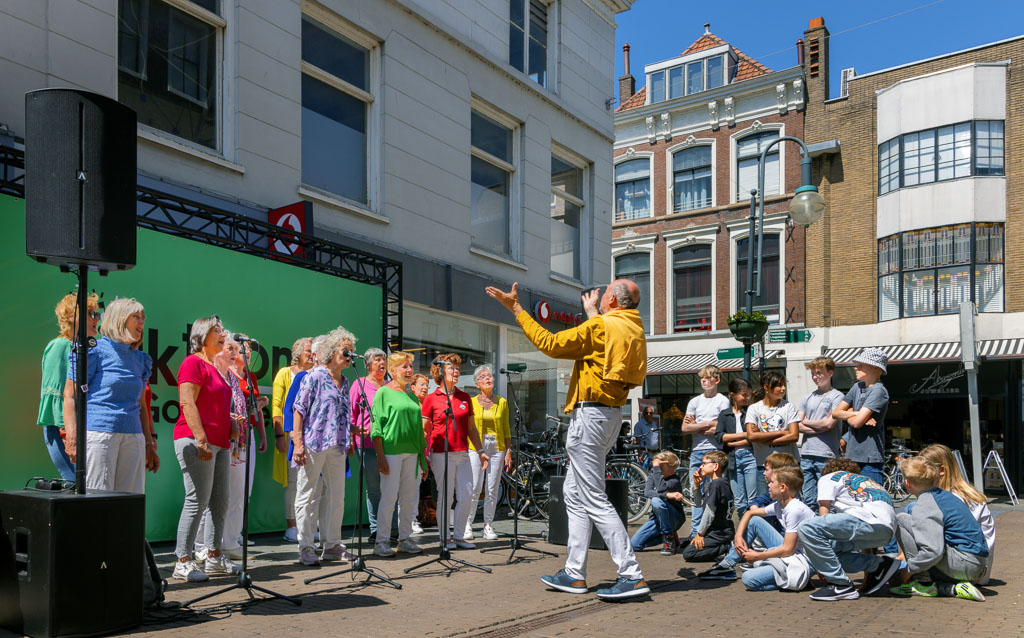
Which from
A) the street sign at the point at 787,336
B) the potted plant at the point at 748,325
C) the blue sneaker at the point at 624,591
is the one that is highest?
the potted plant at the point at 748,325

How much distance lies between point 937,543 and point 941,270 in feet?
59.2

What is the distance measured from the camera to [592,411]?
19.3 feet

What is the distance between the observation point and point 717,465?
26.2 ft

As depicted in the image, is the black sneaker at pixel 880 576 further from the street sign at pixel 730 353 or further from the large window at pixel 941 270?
the large window at pixel 941 270

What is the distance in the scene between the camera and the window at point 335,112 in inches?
422

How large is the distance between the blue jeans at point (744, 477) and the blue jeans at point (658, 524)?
62cm

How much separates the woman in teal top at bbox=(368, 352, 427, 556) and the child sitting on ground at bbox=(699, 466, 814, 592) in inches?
104

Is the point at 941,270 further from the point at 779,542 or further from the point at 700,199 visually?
the point at 779,542

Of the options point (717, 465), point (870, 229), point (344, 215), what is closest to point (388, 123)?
point (344, 215)

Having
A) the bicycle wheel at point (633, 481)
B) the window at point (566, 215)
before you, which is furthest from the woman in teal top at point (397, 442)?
the window at point (566, 215)

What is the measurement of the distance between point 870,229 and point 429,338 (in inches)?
622

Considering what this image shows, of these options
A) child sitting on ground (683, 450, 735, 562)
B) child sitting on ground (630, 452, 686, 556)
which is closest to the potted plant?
child sitting on ground (630, 452, 686, 556)

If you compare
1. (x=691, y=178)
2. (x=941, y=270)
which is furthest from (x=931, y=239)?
(x=691, y=178)

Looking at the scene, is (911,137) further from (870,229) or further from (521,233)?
(521,233)
